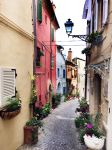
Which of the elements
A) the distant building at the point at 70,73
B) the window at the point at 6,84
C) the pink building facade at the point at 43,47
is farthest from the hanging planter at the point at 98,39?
the distant building at the point at 70,73

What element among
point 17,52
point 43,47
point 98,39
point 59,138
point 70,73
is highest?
point 43,47

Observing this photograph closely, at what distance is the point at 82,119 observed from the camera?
39.4 ft

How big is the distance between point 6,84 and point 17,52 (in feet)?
4.71

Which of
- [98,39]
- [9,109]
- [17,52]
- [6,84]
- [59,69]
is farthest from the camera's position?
[59,69]

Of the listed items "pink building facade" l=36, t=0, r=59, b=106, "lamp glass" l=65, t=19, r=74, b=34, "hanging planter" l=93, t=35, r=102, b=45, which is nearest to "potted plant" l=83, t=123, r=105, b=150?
"hanging planter" l=93, t=35, r=102, b=45

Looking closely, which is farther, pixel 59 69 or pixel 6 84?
pixel 59 69

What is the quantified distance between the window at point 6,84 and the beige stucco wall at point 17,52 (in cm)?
19

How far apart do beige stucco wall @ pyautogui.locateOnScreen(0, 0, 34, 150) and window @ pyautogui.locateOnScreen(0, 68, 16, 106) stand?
190mm

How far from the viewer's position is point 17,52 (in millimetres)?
8828

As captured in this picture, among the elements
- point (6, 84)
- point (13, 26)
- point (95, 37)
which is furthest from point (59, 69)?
point (6, 84)

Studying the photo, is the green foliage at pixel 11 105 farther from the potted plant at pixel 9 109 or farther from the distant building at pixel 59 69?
the distant building at pixel 59 69

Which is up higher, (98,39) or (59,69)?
(98,39)

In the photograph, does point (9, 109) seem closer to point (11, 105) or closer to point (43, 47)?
point (11, 105)

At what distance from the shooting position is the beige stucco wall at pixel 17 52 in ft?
25.0
